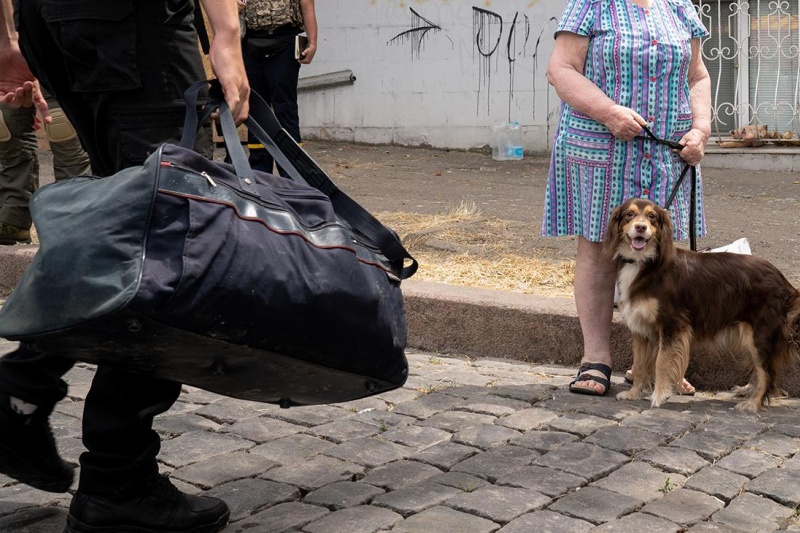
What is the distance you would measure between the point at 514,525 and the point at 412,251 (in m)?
3.96

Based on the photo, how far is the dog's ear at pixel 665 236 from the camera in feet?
14.4

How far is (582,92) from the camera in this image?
14.9 ft

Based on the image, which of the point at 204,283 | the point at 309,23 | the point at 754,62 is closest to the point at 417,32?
the point at 754,62

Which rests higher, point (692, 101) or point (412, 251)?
point (692, 101)

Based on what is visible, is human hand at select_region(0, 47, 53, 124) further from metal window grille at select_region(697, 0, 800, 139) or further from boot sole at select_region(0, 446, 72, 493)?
metal window grille at select_region(697, 0, 800, 139)

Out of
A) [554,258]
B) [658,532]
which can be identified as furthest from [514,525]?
[554,258]

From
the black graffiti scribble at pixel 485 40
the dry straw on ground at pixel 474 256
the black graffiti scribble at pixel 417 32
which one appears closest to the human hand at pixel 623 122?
the dry straw on ground at pixel 474 256

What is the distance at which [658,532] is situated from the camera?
3.06 metres

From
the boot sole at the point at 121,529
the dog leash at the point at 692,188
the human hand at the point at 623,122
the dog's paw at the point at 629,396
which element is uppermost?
the human hand at the point at 623,122

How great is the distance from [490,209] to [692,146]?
4208 millimetres

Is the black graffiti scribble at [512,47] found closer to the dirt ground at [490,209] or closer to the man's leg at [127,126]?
the dirt ground at [490,209]

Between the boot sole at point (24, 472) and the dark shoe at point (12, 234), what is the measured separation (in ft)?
12.9

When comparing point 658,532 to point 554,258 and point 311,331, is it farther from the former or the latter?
point 554,258

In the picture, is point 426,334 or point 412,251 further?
point 412,251
